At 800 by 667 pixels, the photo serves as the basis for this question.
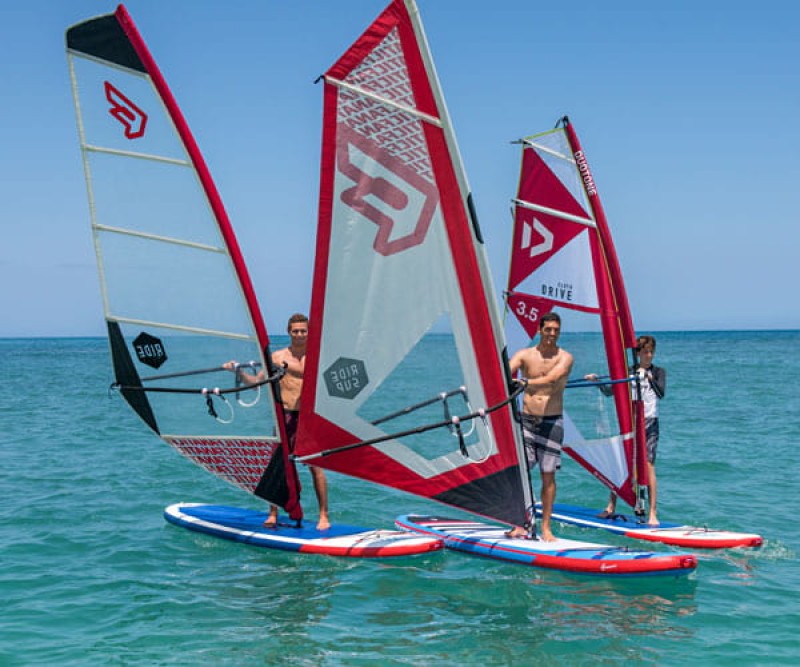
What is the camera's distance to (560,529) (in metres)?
9.73

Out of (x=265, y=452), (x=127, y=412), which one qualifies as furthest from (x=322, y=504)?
(x=127, y=412)

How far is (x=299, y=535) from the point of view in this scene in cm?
856

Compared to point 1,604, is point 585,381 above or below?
above

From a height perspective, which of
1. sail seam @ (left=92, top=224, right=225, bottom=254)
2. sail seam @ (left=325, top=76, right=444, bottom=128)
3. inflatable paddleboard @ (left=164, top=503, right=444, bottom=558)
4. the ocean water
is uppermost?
sail seam @ (left=325, top=76, right=444, bottom=128)

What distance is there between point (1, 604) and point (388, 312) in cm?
395

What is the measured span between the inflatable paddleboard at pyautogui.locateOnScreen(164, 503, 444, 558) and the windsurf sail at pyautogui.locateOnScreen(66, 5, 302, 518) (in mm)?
369

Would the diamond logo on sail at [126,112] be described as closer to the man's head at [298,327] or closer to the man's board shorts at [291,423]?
the man's head at [298,327]

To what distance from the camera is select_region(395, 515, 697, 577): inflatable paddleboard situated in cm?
725

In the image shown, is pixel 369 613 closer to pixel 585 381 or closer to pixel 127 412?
pixel 585 381

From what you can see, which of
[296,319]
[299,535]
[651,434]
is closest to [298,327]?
[296,319]

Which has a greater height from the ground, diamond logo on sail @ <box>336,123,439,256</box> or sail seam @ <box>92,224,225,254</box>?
diamond logo on sail @ <box>336,123,439,256</box>

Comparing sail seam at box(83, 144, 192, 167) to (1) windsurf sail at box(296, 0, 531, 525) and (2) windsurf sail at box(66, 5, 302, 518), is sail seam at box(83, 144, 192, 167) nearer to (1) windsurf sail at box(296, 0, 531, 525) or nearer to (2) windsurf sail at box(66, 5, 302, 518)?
(2) windsurf sail at box(66, 5, 302, 518)

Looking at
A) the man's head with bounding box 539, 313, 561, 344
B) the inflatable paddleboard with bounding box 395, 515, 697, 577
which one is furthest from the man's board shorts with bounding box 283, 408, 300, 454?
the man's head with bounding box 539, 313, 561, 344

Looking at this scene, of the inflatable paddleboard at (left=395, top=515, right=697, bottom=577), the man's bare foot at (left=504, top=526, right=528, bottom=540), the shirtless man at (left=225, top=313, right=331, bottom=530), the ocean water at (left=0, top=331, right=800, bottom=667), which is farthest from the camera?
the shirtless man at (left=225, top=313, right=331, bottom=530)
